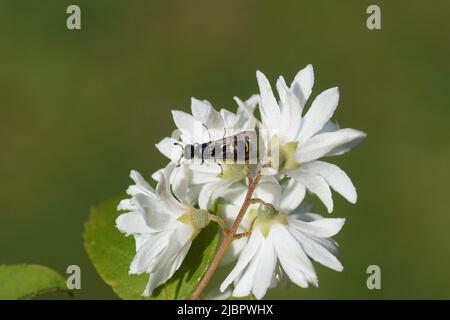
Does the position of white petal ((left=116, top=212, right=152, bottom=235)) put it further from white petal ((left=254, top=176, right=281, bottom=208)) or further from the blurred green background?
the blurred green background

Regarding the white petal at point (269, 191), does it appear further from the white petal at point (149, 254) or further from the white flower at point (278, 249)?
the white petal at point (149, 254)

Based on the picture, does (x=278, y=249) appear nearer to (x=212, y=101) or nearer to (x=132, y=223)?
(x=132, y=223)

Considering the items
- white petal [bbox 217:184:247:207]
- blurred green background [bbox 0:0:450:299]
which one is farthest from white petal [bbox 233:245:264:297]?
blurred green background [bbox 0:0:450:299]

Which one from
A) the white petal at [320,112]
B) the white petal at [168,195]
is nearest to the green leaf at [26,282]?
the white petal at [168,195]

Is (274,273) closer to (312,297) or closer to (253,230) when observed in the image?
(253,230)

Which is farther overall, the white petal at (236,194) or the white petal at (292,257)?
the white petal at (236,194)
